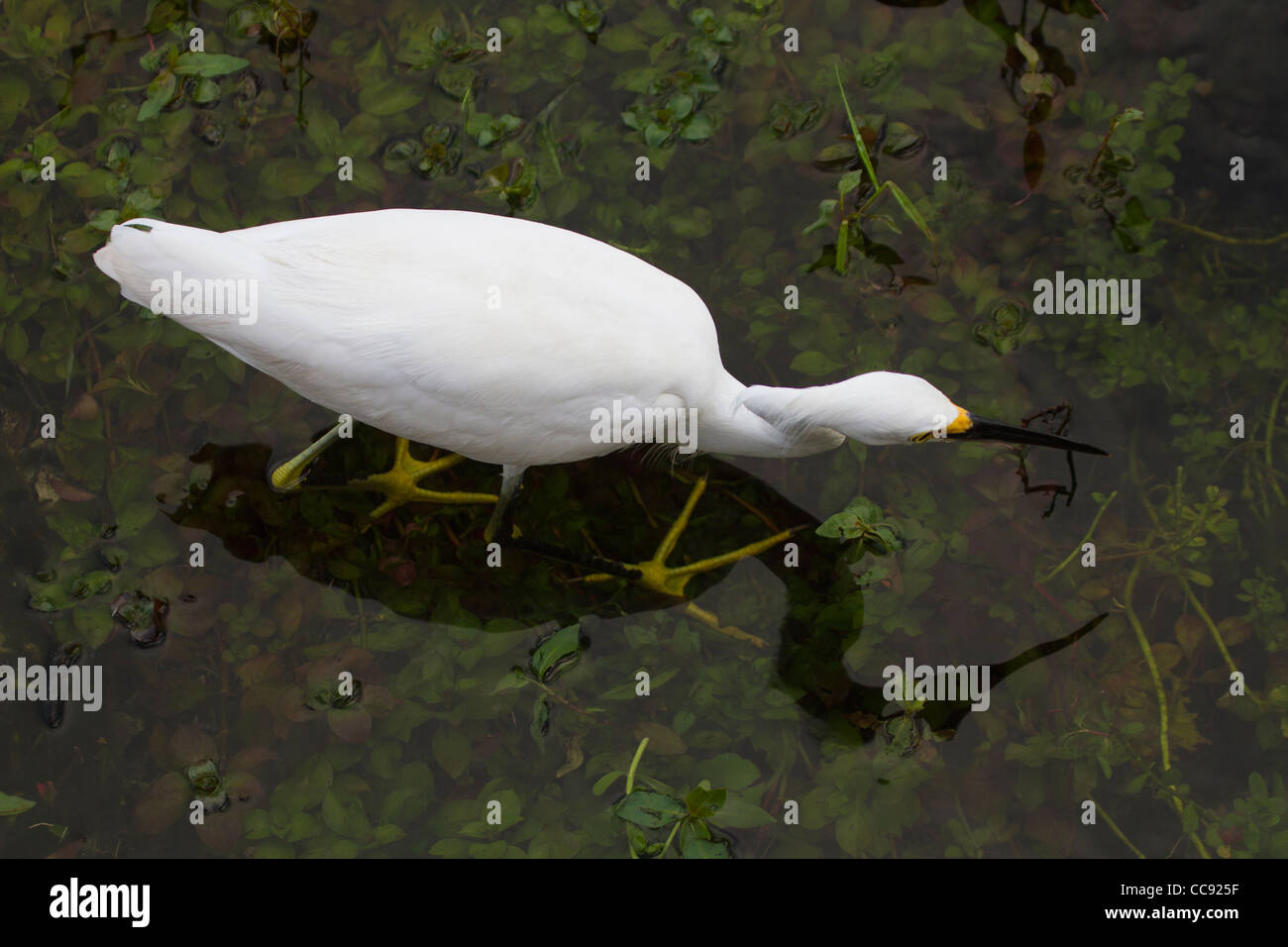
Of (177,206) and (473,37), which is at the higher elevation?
(473,37)

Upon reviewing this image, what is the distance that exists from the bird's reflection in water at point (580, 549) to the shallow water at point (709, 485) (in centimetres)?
1

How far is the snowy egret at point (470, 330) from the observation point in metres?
2.14

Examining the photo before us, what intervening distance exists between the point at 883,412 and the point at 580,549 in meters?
0.96

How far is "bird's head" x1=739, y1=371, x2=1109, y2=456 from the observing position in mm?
2230

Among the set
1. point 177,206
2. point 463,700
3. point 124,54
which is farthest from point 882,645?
point 124,54

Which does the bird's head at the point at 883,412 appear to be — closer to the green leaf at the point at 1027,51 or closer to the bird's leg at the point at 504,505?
the bird's leg at the point at 504,505

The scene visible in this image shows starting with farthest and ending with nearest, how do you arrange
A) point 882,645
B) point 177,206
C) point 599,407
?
point 177,206 < point 882,645 < point 599,407

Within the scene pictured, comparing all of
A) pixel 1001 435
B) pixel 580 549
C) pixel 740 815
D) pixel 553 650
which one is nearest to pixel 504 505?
pixel 580 549

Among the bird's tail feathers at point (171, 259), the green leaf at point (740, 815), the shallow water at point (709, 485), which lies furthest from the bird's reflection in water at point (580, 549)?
the bird's tail feathers at point (171, 259)

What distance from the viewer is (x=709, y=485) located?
2842 mm

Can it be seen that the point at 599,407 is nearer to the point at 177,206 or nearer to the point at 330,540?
the point at 330,540

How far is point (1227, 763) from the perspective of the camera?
264cm
